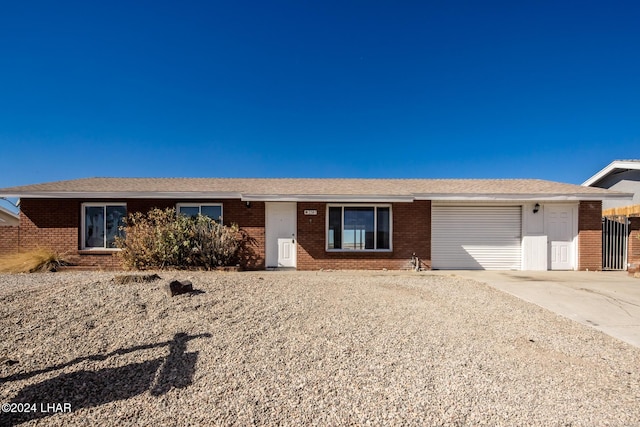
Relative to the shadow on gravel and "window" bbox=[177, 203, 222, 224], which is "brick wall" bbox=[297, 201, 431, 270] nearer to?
"window" bbox=[177, 203, 222, 224]

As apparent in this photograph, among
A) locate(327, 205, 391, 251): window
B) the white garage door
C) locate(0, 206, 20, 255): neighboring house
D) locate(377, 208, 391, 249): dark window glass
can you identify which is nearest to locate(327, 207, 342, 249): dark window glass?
locate(327, 205, 391, 251): window

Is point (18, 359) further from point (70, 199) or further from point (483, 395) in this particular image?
point (70, 199)

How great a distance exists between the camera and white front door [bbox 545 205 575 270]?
1098cm

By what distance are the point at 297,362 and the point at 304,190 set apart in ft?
26.0

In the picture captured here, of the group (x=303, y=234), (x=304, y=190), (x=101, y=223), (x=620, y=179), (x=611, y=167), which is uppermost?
(x=611, y=167)

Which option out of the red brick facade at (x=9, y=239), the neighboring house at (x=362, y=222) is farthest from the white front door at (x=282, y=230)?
the red brick facade at (x=9, y=239)

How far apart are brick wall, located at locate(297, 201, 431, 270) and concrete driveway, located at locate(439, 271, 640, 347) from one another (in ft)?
5.89

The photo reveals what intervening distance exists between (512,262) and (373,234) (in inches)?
194

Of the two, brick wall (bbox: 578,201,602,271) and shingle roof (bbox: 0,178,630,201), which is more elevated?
shingle roof (bbox: 0,178,630,201)

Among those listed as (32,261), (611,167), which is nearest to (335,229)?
(32,261)

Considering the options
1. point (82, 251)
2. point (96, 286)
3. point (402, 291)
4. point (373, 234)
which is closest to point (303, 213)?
point (373, 234)

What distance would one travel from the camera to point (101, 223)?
1075 cm

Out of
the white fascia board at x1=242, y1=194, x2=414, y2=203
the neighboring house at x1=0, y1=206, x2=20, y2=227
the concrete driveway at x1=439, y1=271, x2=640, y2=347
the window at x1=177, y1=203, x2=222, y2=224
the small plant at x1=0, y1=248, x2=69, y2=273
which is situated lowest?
the concrete driveway at x1=439, y1=271, x2=640, y2=347

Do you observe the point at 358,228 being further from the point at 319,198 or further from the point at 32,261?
the point at 32,261
